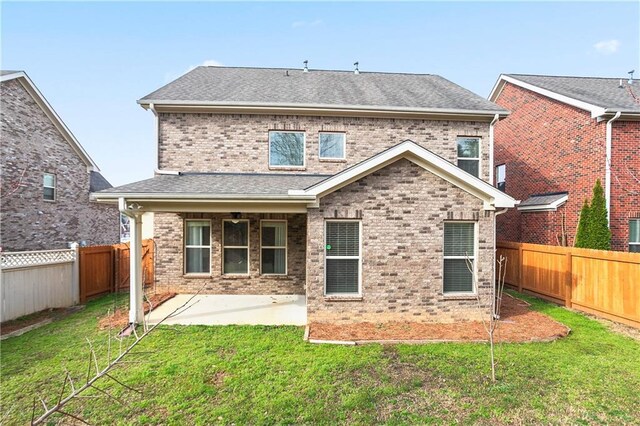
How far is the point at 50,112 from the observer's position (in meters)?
13.3

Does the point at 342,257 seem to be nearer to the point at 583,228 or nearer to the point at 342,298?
the point at 342,298

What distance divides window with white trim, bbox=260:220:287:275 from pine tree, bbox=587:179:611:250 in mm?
10096

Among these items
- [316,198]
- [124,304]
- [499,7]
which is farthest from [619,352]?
[124,304]

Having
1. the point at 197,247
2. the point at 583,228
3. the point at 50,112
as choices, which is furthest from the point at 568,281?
the point at 50,112

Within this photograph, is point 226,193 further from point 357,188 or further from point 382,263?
point 382,263

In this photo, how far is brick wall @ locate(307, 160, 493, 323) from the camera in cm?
721

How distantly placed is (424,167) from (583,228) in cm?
727

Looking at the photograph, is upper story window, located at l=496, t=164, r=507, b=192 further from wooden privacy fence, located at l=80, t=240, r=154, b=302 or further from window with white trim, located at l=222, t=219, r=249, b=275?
wooden privacy fence, located at l=80, t=240, r=154, b=302

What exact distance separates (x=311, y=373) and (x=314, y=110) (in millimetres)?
7707

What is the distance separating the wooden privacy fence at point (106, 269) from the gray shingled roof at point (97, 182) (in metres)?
7.47

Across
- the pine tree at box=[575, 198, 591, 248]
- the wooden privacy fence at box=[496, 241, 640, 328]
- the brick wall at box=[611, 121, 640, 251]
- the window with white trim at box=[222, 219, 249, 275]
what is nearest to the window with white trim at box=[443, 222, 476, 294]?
the wooden privacy fence at box=[496, 241, 640, 328]

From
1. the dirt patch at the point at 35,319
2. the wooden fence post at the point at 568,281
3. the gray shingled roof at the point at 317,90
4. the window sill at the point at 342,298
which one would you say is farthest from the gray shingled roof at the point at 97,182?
the wooden fence post at the point at 568,281

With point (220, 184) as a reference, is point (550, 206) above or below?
below

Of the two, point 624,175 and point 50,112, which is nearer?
point 624,175
